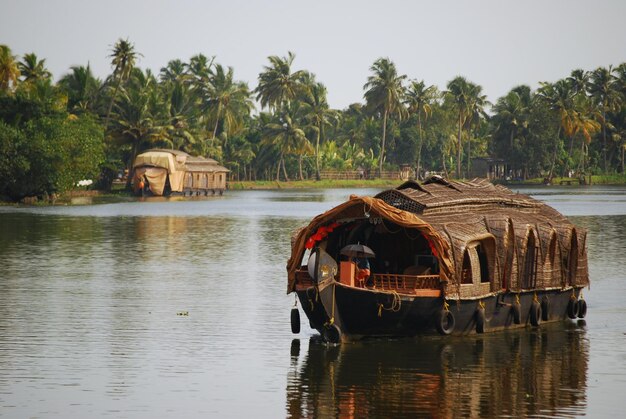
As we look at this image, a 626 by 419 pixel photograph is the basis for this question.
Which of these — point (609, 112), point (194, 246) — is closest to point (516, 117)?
point (609, 112)

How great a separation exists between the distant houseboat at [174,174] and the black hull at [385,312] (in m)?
72.8

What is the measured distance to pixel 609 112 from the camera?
464ft

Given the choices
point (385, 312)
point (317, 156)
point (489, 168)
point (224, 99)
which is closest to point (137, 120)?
point (224, 99)

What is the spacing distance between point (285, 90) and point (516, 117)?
28487 millimetres

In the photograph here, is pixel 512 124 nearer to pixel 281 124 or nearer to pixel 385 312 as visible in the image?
pixel 281 124

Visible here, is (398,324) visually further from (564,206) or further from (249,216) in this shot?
(564,206)

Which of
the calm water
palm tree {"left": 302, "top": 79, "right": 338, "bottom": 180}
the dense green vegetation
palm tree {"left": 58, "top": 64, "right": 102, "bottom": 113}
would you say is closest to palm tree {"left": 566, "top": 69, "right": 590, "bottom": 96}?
the dense green vegetation

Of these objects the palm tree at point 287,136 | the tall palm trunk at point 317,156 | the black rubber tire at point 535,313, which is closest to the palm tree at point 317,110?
the tall palm trunk at point 317,156

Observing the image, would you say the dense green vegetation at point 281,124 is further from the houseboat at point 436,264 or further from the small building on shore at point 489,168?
the houseboat at point 436,264

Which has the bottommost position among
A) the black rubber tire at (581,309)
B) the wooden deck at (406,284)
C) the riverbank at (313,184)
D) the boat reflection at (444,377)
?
the boat reflection at (444,377)

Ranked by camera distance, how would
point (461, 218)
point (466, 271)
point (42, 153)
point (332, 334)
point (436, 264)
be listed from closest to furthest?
1. point (332, 334)
2. point (466, 271)
3. point (461, 218)
4. point (436, 264)
5. point (42, 153)

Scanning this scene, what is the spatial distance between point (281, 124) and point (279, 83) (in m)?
9.09

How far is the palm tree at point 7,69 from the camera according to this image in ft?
285

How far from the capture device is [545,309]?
79.2ft
